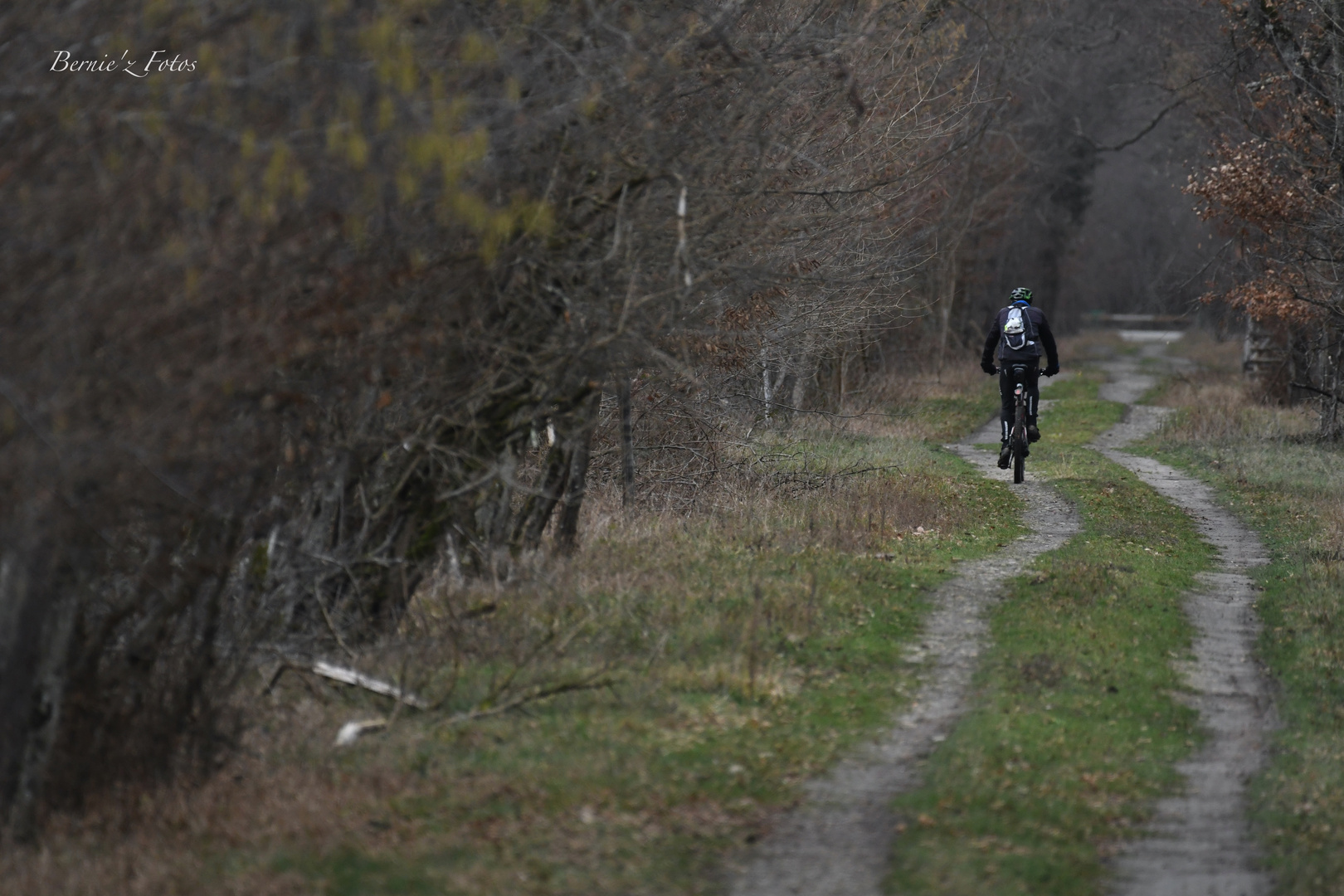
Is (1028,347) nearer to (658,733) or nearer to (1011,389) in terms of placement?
(1011,389)

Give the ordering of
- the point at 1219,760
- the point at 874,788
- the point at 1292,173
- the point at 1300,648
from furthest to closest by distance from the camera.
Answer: the point at 1292,173
the point at 1300,648
the point at 1219,760
the point at 874,788

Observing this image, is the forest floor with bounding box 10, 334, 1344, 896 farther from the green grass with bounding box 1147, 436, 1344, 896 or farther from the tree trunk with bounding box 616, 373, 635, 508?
the tree trunk with bounding box 616, 373, 635, 508

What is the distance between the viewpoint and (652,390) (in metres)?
15.4

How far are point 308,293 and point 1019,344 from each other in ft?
35.3

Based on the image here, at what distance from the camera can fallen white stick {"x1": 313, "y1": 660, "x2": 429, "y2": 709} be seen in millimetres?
8016

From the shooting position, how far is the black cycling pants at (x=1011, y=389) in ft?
54.0

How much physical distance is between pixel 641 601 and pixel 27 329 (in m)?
5.03

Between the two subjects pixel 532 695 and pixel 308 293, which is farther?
pixel 532 695

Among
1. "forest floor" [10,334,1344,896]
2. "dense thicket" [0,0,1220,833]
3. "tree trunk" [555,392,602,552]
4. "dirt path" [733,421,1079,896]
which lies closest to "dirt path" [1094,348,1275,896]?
"forest floor" [10,334,1344,896]

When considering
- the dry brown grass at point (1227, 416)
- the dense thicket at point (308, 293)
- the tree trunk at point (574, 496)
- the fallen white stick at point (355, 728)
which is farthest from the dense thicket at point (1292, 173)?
the fallen white stick at point (355, 728)

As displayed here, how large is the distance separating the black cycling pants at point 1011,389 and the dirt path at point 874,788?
5.11m

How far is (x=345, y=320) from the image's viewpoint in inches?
268

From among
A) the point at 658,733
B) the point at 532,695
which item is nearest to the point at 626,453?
the point at 532,695

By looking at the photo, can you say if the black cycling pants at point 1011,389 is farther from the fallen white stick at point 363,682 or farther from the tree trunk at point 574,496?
the fallen white stick at point 363,682
